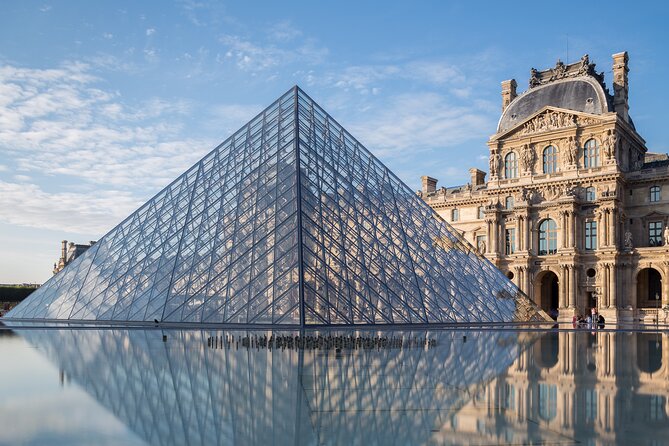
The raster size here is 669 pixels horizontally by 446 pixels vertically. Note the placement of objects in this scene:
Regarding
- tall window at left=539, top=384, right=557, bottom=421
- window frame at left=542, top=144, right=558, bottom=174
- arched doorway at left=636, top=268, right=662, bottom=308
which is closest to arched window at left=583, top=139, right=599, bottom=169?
window frame at left=542, top=144, right=558, bottom=174

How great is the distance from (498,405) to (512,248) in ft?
135

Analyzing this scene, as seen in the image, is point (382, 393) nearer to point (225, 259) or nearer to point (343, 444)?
Result: point (343, 444)

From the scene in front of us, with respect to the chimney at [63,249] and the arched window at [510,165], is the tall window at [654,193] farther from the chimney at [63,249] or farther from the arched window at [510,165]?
the chimney at [63,249]

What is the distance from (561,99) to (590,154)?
463cm

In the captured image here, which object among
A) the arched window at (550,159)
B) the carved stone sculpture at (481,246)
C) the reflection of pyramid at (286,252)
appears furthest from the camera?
the carved stone sculpture at (481,246)

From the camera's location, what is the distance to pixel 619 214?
42969 mm

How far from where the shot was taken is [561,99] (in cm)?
4634

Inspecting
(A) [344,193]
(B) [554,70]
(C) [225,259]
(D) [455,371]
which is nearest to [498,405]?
(D) [455,371]

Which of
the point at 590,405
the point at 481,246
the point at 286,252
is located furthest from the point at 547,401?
the point at 481,246

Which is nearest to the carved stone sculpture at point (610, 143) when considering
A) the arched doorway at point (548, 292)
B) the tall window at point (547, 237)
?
the tall window at point (547, 237)

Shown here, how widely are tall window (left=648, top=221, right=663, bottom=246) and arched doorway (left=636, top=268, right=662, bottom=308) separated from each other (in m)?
1.79

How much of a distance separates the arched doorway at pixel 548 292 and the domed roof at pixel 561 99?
35.7 ft

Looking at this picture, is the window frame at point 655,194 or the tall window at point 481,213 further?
the tall window at point 481,213

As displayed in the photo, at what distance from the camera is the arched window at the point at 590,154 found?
4403 centimetres
